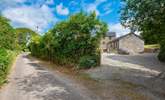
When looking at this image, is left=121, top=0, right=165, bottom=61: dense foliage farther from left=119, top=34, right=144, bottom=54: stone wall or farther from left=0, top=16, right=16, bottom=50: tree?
left=119, top=34, right=144, bottom=54: stone wall

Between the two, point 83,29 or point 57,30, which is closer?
point 83,29

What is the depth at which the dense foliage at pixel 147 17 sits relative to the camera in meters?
11.3

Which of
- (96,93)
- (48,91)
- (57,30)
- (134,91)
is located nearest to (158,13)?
(134,91)

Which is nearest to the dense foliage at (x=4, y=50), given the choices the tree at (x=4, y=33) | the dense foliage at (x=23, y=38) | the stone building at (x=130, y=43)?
the tree at (x=4, y=33)

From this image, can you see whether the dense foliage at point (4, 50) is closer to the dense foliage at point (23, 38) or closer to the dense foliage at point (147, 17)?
the dense foliage at point (147, 17)

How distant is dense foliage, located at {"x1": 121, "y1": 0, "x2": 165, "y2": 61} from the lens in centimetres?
1132

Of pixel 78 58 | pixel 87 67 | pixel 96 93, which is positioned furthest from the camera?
pixel 78 58

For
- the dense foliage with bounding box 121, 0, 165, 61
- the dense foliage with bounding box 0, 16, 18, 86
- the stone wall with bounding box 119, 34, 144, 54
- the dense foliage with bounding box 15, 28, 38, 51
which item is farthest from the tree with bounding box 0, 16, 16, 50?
the dense foliage with bounding box 15, 28, 38, 51

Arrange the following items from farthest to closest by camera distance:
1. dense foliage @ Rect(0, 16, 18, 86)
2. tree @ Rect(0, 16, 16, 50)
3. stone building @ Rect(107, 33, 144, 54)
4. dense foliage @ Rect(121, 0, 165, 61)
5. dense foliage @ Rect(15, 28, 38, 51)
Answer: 1. dense foliage @ Rect(15, 28, 38, 51)
2. stone building @ Rect(107, 33, 144, 54)
3. tree @ Rect(0, 16, 16, 50)
4. dense foliage @ Rect(0, 16, 18, 86)
5. dense foliage @ Rect(121, 0, 165, 61)

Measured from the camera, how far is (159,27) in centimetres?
1229

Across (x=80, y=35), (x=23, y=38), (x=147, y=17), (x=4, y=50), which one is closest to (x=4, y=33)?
(x=4, y=50)

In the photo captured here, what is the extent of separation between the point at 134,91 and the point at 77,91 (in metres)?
2.63

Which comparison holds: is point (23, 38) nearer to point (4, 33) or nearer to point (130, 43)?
point (130, 43)

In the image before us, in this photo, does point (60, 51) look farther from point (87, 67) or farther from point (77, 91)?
point (77, 91)
